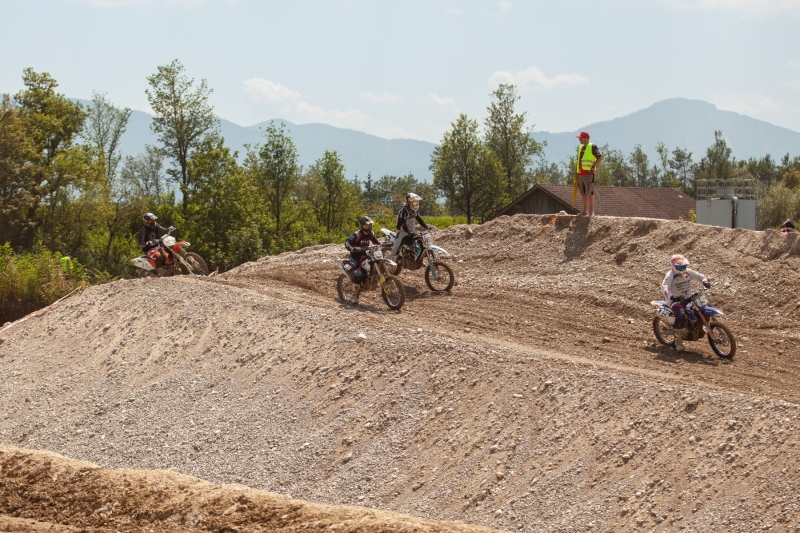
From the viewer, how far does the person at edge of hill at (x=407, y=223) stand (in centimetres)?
1602

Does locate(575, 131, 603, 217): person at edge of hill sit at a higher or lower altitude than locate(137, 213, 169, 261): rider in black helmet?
higher

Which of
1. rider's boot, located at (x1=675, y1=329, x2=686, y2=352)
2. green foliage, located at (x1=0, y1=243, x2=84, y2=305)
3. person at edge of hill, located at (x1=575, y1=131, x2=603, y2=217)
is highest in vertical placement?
person at edge of hill, located at (x1=575, y1=131, x2=603, y2=217)

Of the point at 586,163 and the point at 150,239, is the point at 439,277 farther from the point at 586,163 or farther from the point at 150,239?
the point at 150,239

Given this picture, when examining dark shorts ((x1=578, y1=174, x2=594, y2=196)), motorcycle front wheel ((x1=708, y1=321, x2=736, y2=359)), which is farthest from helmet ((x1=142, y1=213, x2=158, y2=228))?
motorcycle front wheel ((x1=708, y1=321, x2=736, y2=359))

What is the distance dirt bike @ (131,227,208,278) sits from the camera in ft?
60.3

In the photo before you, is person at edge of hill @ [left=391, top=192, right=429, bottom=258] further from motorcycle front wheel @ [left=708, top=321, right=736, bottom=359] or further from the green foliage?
the green foliage

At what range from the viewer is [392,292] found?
15.0m

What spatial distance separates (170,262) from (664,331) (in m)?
11.6

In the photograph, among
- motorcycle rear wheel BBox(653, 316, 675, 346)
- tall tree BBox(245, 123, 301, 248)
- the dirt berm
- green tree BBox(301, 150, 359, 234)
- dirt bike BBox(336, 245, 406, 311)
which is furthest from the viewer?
green tree BBox(301, 150, 359, 234)

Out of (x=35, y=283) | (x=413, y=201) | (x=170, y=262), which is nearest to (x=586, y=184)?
(x=413, y=201)

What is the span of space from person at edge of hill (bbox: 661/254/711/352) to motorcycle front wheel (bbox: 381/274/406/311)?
4826mm

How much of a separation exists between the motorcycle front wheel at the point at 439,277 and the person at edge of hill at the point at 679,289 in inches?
198

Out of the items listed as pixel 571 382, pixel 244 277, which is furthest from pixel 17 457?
pixel 244 277

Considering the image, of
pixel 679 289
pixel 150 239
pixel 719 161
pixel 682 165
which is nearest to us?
pixel 679 289
